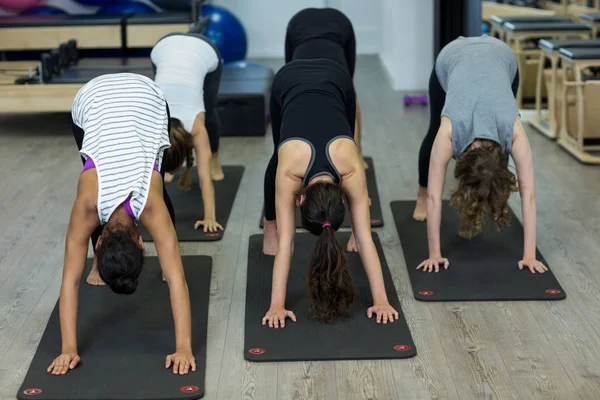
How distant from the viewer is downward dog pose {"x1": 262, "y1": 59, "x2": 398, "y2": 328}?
278 cm

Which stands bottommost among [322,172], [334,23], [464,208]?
[464,208]

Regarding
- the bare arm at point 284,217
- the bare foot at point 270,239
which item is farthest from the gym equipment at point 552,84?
the bare arm at point 284,217

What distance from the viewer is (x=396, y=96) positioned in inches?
278

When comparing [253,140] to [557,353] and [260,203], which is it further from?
[557,353]

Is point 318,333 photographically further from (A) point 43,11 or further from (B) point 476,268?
(A) point 43,11

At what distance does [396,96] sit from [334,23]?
295 cm

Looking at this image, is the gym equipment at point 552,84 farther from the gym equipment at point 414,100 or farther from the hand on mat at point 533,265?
the hand on mat at point 533,265

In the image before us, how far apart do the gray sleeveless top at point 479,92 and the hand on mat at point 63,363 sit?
5.21 ft

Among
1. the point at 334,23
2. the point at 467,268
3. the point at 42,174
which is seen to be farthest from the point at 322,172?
the point at 42,174

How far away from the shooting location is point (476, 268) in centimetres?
352

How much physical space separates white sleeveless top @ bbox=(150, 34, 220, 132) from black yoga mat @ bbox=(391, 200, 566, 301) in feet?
3.66

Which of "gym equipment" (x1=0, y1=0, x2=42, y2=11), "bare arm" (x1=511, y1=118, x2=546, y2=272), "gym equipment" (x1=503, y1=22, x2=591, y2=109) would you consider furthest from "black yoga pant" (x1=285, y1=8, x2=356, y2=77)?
"gym equipment" (x1=0, y1=0, x2=42, y2=11)

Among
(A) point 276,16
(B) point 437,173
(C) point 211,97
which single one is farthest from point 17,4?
(B) point 437,173

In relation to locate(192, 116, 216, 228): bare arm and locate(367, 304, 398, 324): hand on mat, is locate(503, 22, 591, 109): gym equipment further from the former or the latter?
locate(367, 304, 398, 324): hand on mat
